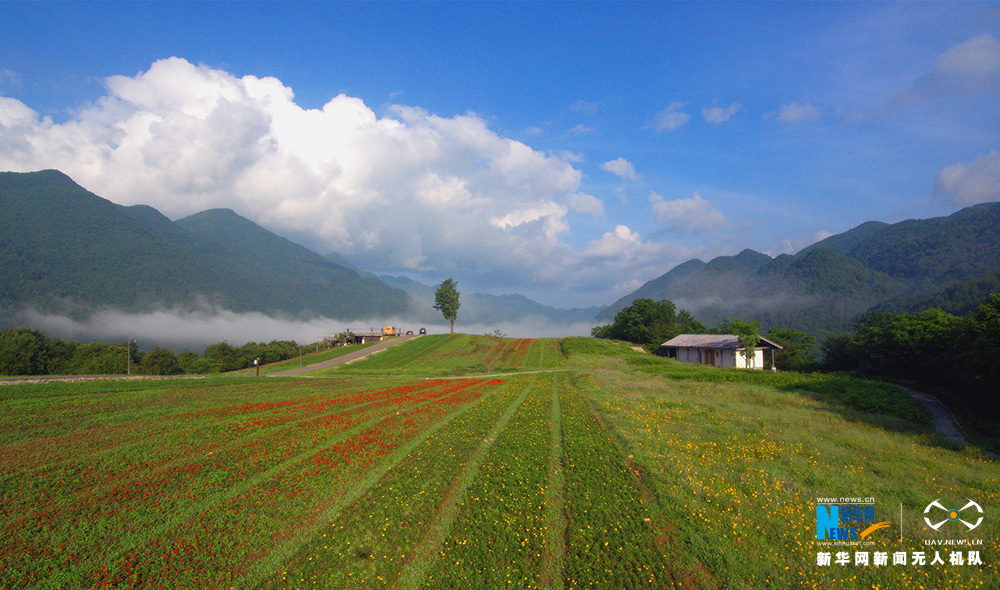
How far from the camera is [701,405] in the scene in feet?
87.7

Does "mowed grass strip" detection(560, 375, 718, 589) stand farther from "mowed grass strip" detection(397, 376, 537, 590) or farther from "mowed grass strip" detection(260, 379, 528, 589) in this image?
"mowed grass strip" detection(260, 379, 528, 589)

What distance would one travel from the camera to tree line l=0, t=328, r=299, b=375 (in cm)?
6564

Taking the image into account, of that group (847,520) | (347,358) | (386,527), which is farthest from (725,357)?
(347,358)

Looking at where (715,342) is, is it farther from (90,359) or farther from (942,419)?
(90,359)

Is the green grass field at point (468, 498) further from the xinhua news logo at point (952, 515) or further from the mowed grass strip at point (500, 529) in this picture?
the xinhua news logo at point (952, 515)

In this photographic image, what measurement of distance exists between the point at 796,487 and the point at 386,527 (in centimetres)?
1272

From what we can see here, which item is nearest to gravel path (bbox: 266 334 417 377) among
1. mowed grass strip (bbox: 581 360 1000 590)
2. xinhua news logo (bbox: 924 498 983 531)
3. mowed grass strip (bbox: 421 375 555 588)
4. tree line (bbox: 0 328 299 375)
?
tree line (bbox: 0 328 299 375)

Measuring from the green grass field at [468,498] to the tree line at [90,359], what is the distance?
5560 cm

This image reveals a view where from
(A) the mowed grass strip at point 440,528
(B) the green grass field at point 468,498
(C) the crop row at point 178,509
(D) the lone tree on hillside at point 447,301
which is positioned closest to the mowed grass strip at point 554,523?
(B) the green grass field at point 468,498

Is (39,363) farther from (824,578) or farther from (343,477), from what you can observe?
(824,578)

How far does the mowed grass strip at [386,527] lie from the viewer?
8.38 meters

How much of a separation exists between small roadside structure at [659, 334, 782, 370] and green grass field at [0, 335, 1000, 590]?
133ft

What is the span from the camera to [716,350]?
2613 inches

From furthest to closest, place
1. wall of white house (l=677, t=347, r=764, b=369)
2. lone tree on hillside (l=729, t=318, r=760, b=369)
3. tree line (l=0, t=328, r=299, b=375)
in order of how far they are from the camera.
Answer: tree line (l=0, t=328, r=299, b=375)
wall of white house (l=677, t=347, r=764, b=369)
lone tree on hillside (l=729, t=318, r=760, b=369)
